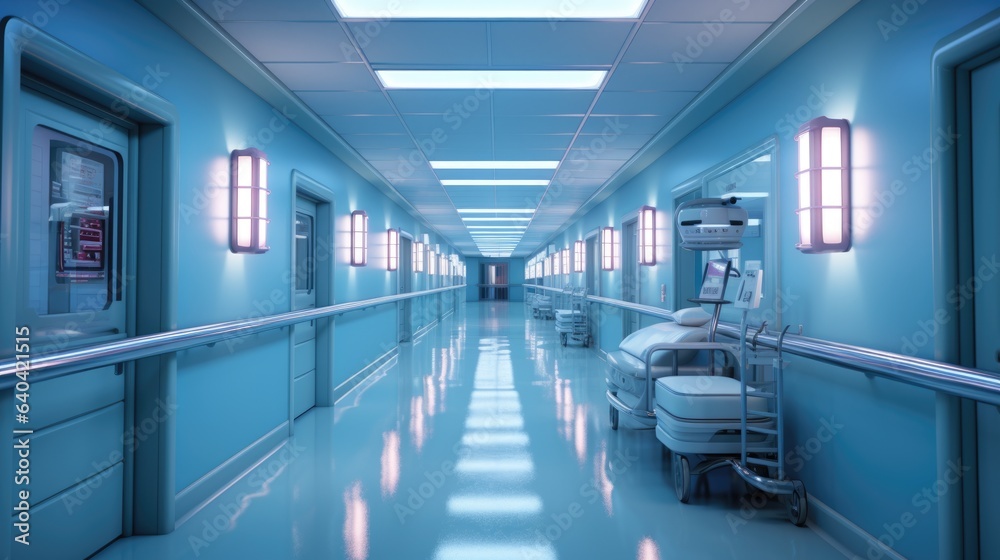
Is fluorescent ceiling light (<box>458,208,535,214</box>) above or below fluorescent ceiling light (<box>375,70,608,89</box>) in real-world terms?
above

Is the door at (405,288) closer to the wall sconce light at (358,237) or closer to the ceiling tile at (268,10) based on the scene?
the wall sconce light at (358,237)

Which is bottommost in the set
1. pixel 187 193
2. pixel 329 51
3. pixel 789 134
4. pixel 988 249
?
pixel 988 249

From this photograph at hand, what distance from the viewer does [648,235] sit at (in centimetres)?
618

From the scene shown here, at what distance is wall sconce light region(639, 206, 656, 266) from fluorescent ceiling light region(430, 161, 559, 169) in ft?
4.24

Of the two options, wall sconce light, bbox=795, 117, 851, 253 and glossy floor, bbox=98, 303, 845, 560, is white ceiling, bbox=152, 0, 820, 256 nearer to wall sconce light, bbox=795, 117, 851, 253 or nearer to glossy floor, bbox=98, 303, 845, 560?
wall sconce light, bbox=795, 117, 851, 253

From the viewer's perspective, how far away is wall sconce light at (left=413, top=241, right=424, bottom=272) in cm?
1188

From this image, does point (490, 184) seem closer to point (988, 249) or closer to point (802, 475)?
point (802, 475)

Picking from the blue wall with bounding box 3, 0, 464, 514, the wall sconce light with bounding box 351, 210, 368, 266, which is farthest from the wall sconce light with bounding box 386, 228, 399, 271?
the blue wall with bounding box 3, 0, 464, 514

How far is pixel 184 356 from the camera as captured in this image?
3.00 meters

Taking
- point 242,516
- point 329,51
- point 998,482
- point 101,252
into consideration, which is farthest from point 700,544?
point 329,51

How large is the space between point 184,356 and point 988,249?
12.7 ft

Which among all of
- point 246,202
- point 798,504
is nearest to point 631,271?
point 798,504

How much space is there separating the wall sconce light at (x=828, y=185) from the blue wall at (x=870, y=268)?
0.05m

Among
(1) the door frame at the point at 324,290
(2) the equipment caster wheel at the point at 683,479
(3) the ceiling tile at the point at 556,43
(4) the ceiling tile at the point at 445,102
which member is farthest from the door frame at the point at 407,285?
(2) the equipment caster wheel at the point at 683,479
